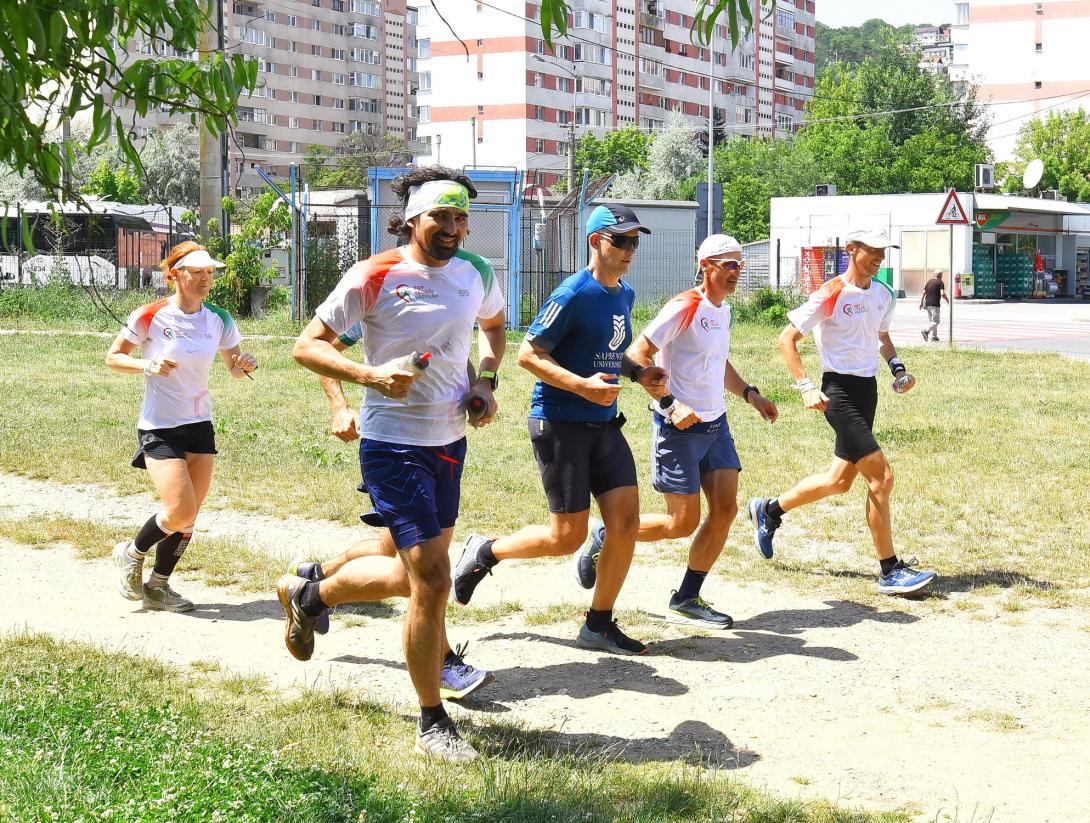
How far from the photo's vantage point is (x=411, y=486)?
16.6ft

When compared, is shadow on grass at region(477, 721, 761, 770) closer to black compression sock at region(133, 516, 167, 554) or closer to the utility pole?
black compression sock at region(133, 516, 167, 554)

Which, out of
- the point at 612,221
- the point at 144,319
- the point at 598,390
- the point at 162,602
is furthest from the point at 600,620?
the point at 144,319

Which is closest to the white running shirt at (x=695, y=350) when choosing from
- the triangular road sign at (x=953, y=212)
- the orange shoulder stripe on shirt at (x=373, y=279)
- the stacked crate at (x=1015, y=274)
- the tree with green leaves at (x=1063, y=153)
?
the orange shoulder stripe on shirt at (x=373, y=279)

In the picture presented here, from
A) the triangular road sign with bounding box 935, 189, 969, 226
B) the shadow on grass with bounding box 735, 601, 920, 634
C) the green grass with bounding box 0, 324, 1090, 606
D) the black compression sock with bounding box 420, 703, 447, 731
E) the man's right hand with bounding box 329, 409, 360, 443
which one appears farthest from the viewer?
the triangular road sign with bounding box 935, 189, 969, 226

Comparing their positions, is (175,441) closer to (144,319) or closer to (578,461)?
(144,319)

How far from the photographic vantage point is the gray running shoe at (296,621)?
571 centimetres

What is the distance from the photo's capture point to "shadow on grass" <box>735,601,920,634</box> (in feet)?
23.4

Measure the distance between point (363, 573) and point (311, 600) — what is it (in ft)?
1.00

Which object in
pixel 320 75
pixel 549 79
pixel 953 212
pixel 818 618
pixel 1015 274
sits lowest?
pixel 818 618

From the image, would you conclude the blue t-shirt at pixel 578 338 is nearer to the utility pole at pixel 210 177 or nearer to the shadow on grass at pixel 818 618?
A: the shadow on grass at pixel 818 618

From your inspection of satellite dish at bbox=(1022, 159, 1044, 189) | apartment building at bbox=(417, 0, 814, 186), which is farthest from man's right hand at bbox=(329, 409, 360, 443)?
apartment building at bbox=(417, 0, 814, 186)

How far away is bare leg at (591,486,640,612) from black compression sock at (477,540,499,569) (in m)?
0.55

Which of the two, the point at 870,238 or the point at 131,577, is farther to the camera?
the point at 870,238

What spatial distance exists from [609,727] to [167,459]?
319 centimetres
